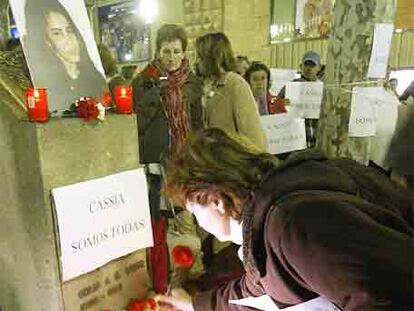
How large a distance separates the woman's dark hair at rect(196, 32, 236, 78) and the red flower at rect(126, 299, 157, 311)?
3.36 ft

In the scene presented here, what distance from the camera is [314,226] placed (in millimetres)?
664

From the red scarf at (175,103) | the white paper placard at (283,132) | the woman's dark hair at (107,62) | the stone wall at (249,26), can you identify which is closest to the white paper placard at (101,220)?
the red scarf at (175,103)

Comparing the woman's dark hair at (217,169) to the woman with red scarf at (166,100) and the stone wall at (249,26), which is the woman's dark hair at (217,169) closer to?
the woman with red scarf at (166,100)

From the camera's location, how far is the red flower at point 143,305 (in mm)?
1247

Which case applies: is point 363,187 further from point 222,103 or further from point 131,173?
point 222,103

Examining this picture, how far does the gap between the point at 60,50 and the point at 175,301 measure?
725 millimetres

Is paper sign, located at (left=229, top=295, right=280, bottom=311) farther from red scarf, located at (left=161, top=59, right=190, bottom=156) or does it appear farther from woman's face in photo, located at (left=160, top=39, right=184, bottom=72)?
woman's face in photo, located at (left=160, top=39, right=184, bottom=72)

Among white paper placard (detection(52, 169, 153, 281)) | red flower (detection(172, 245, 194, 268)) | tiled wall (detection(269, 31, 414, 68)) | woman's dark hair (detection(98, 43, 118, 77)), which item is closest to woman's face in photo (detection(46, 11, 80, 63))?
white paper placard (detection(52, 169, 153, 281))

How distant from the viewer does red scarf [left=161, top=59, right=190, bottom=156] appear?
1.87 m

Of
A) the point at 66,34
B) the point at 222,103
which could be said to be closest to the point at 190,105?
the point at 222,103

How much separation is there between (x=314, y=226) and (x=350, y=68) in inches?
40.7

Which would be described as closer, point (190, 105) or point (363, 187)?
point (363, 187)

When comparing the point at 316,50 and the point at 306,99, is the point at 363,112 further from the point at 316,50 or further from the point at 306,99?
A: the point at 316,50

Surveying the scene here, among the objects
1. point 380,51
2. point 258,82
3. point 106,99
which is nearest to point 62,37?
point 106,99
